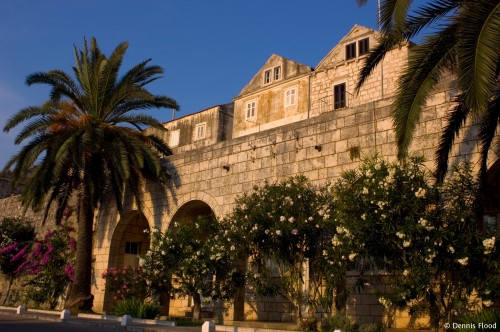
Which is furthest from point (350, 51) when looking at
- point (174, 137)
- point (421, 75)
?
point (421, 75)

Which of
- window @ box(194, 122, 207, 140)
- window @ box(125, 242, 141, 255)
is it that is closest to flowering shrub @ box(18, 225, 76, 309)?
window @ box(125, 242, 141, 255)

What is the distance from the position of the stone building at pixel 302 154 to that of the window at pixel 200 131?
278 inches

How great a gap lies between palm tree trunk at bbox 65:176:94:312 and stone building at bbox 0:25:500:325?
183 cm

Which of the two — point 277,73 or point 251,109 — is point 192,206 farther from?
point 277,73

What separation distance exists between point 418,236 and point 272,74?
24.6 meters

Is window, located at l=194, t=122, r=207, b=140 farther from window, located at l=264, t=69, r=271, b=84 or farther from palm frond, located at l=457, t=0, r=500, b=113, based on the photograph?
palm frond, located at l=457, t=0, r=500, b=113

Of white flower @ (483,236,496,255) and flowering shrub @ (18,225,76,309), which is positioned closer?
white flower @ (483,236,496,255)

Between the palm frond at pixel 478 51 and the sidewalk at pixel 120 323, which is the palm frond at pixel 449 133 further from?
the sidewalk at pixel 120 323

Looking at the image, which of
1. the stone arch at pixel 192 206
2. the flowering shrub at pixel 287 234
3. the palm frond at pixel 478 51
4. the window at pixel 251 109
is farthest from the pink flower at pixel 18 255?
the palm frond at pixel 478 51

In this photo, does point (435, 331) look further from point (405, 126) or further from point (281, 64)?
point (281, 64)

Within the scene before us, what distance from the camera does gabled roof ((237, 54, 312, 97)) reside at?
3105 centimetres

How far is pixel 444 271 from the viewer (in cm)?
984

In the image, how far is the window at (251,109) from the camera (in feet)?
109

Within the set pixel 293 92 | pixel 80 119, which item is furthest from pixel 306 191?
pixel 293 92
